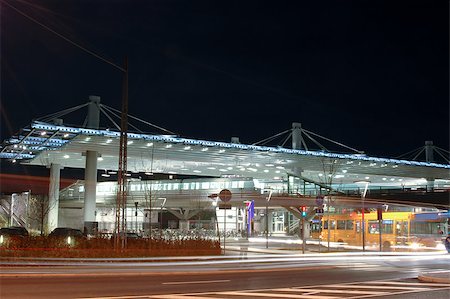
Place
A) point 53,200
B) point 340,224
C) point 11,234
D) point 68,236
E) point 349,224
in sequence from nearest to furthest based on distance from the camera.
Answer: point 68,236 → point 11,234 → point 349,224 → point 340,224 → point 53,200

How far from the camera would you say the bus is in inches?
1539

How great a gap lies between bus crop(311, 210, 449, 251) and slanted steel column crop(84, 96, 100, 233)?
2762 cm

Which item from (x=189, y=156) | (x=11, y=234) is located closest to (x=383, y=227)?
(x=11, y=234)

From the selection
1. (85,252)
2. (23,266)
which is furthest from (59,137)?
(23,266)

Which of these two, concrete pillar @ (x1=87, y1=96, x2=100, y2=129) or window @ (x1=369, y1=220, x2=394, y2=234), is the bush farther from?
concrete pillar @ (x1=87, y1=96, x2=100, y2=129)

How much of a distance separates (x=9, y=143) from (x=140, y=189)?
28549 mm

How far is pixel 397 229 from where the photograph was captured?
40.9 m

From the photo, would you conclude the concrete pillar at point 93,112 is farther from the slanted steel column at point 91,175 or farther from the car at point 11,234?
the car at point 11,234

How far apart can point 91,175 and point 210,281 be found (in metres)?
44.4

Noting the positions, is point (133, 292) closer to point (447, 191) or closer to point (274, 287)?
point (274, 287)

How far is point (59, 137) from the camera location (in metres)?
52.7

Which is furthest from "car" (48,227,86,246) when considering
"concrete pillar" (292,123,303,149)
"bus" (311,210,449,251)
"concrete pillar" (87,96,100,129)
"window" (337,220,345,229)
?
"concrete pillar" (292,123,303,149)

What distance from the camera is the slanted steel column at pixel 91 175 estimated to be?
57.9 m

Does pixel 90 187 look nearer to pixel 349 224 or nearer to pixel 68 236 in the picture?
pixel 68 236
